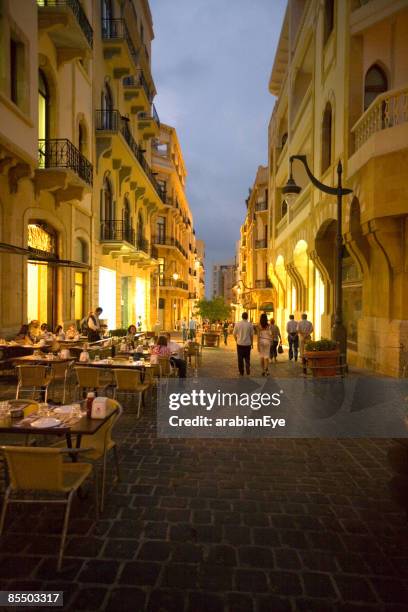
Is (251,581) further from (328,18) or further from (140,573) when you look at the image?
(328,18)

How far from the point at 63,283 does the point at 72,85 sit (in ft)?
25.4

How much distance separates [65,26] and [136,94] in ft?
35.5

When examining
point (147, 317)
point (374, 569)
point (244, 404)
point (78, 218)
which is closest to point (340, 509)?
point (374, 569)

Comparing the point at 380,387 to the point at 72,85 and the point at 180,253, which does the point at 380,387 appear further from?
the point at 180,253

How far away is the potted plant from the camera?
864cm

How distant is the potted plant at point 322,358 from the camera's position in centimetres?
864

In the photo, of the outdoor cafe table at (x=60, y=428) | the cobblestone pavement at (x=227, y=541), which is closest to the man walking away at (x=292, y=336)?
the cobblestone pavement at (x=227, y=541)

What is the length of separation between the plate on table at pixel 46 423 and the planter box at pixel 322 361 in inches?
233

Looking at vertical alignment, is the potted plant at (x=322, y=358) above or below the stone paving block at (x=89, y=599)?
above

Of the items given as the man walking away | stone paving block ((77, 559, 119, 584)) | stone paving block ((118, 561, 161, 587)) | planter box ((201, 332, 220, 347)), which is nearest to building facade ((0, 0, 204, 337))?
planter box ((201, 332, 220, 347))

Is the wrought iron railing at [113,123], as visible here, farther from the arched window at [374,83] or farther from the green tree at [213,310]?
the green tree at [213,310]

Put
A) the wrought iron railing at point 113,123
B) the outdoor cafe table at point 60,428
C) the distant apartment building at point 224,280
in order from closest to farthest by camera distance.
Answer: the outdoor cafe table at point 60,428, the wrought iron railing at point 113,123, the distant apartment building at point 224,280

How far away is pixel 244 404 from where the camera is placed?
857 centimetres

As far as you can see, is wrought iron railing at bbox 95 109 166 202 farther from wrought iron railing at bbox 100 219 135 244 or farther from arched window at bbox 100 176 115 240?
wrought iron railing at bbox 100 219 135 244
